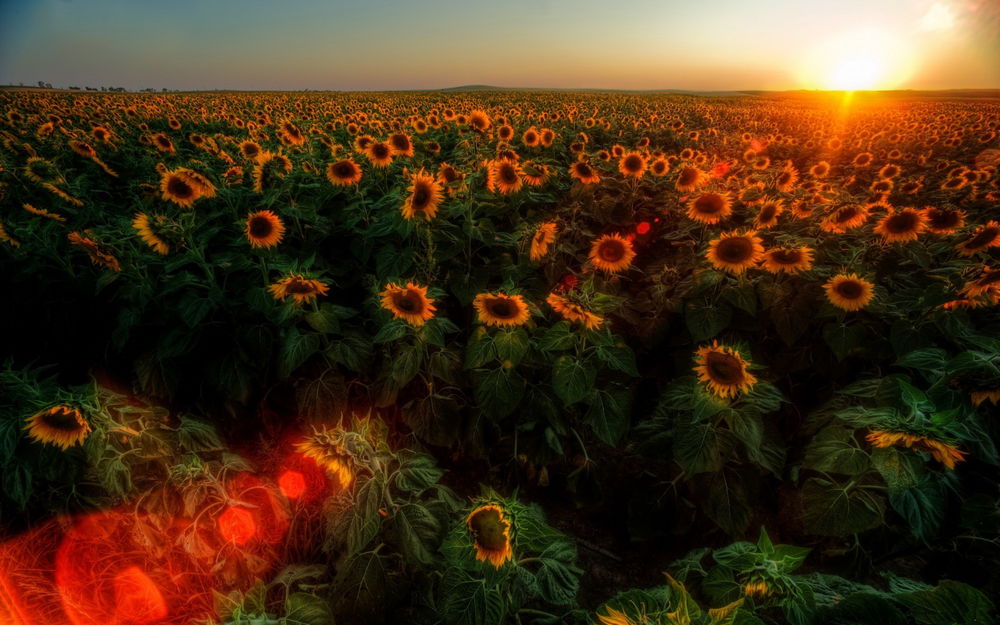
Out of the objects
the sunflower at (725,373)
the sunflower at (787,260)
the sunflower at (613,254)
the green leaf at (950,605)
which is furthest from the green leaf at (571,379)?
the sunflower at (787,260)

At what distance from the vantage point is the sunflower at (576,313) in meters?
2.06

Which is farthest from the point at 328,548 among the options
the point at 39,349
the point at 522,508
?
the point at 39,349

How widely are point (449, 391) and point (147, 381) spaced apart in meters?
1.84

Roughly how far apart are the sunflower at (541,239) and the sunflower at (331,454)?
5.53ft

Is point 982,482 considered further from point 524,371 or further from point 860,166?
point 860,166

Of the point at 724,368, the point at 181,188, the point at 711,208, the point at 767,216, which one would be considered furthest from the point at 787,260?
the point at 181,188

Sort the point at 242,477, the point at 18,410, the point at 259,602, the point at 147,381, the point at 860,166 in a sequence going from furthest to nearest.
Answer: the point at 860,166, the point at 147,381, the point at 242,477, the point at 18,410, the point at 259,602

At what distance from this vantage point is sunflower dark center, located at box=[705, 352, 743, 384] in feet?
6.16

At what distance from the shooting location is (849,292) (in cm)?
243

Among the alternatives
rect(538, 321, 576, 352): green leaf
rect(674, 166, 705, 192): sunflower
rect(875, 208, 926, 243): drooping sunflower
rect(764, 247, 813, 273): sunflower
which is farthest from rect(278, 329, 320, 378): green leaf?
rect(875, 208, 926, 243): drooping sunflower

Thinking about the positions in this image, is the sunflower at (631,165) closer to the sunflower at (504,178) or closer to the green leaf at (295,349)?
the sunflower at (504,178)

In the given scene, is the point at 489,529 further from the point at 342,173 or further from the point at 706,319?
the point at 342,173

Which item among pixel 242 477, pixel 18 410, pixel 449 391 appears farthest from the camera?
pixel 449 391

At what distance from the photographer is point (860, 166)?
27.4 ft
